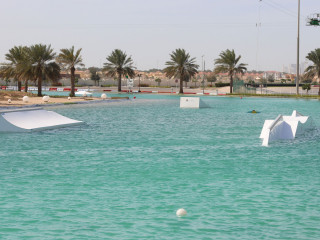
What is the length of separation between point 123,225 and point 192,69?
91.7 meters

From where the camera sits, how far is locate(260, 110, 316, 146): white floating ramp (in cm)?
2353

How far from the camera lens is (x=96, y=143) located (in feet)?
75.1

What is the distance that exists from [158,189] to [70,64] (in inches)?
2465

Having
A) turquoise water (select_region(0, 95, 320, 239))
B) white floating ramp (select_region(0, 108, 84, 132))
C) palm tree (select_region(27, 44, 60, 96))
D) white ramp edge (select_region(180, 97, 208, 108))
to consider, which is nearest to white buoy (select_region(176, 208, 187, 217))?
turquoise water (select_region(0, 95, 320, 239))

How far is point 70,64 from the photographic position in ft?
241

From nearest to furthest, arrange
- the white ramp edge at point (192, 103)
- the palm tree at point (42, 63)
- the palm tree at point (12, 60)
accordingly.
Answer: the white ramp edge at point (192, 103)
the palm tree at point (42, 63)
the palm tree at point (12, 60)

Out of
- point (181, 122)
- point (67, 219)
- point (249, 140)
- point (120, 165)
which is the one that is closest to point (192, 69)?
point (181, 122)

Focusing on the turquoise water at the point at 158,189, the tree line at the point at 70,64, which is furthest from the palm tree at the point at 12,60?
the turquoise water at the point at 158,189

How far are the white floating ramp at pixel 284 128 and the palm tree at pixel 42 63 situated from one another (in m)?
47.2

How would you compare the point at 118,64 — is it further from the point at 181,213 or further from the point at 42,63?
the point at 181,213

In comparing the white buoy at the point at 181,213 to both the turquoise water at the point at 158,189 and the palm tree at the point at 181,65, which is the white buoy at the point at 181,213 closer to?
the turquoise water at the point at 158,189

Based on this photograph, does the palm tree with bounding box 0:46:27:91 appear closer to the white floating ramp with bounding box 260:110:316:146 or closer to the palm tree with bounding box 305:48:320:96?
the palm tree with bounding box 305:48:320:96

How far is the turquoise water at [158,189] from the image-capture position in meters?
9.45

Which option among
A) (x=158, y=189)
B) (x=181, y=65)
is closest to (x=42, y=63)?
(x=181, y=65)
